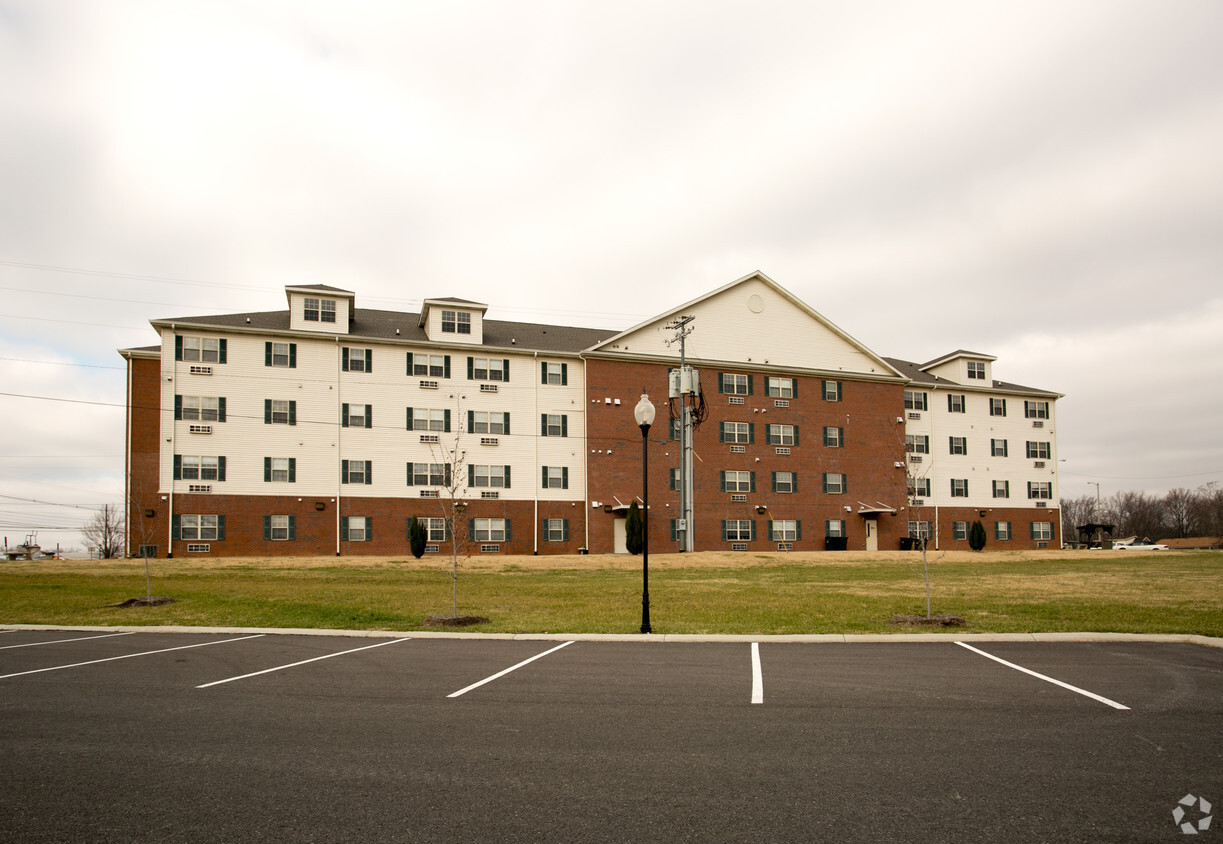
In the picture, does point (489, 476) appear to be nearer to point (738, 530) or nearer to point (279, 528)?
point (279, 528)

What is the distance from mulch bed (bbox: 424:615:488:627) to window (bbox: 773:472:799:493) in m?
32.8

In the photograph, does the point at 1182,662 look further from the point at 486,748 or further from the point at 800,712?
the point at 486,748

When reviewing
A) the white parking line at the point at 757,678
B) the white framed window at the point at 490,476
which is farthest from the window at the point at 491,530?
the white parking line at the point at 757,678

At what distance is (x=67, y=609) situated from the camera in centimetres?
1814

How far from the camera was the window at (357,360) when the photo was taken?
Answer: 4000 centimetres

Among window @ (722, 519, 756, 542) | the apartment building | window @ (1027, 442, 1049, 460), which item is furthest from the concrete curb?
window @ (1027, 442, 1049, 460)

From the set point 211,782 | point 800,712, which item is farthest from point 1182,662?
point 211,782

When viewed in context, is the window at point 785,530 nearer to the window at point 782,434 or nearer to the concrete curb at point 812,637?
the window at point 782,434

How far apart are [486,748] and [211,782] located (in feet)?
6.85

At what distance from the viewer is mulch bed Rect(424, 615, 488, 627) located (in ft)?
49.3

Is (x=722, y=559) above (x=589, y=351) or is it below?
below

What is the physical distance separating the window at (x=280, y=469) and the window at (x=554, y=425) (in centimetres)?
1268

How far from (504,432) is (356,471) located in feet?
25.7

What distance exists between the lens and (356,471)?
39594 millimetres
